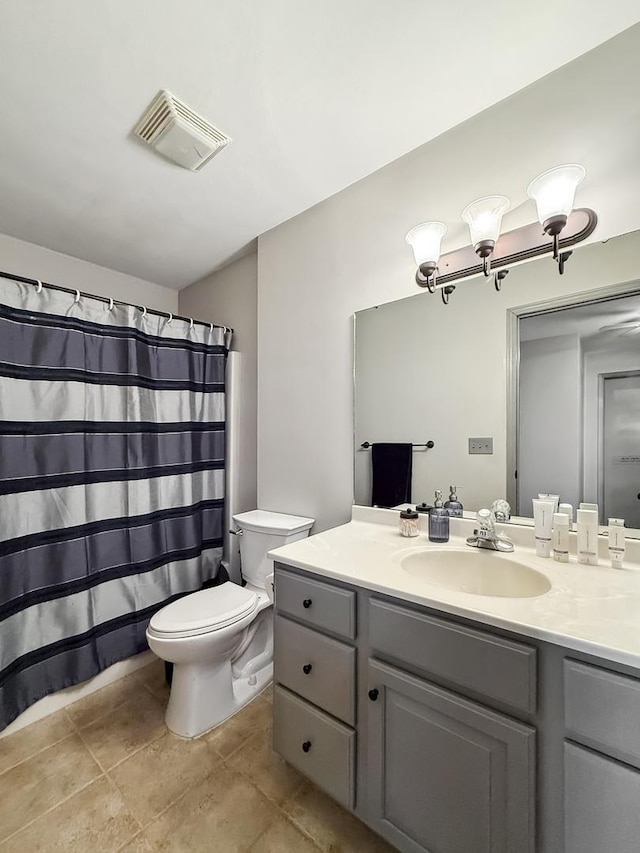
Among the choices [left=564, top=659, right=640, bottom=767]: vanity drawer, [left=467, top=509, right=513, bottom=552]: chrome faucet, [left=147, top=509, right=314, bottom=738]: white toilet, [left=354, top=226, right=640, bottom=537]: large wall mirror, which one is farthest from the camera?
[left=147, top=509, right=314, bottom=738]: white toilet

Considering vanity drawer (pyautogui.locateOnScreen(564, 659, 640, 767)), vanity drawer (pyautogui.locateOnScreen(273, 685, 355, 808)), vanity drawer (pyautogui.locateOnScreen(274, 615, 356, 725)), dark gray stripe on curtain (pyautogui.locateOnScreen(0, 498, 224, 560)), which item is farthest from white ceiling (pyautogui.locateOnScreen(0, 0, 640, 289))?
vanity drawer (pyautogui.locateOnScreen(273, 685, 355, 808))

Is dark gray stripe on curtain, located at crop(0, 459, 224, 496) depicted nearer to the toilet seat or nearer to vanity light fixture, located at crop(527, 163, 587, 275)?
the toilet seat

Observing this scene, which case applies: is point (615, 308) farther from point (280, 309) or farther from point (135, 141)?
point (135, 141)

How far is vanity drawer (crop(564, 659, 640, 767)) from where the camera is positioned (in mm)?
657

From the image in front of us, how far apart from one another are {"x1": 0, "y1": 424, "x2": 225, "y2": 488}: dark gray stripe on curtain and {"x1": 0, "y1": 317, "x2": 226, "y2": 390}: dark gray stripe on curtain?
0.30 metres

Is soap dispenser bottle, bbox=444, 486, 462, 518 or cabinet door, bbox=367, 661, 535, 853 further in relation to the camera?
soap dispenser bottle, bbox=444, 486, 462, 518

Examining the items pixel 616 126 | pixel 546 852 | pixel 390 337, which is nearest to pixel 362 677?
pixel 546 852

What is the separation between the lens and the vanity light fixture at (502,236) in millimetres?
1112

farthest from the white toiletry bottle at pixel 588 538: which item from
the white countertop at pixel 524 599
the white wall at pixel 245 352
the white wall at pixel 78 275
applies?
the white wall at pixel 78 275

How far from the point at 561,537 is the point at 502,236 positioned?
3.35 feet

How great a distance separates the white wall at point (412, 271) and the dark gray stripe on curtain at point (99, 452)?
397mm

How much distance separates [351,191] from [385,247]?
358 millimetres

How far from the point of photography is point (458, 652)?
0.85 meters

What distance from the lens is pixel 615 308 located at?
1128 mm
